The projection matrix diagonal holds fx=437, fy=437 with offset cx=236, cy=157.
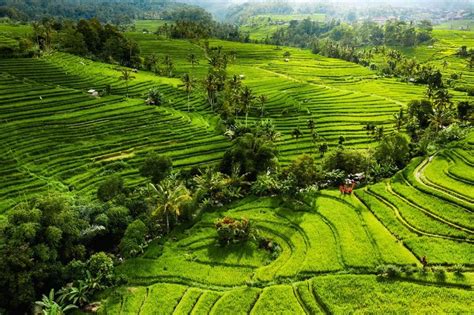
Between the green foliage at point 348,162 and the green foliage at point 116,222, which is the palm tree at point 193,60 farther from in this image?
the green foliage at point 116,222

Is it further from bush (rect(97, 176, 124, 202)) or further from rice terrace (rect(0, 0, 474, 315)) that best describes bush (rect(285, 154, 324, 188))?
Result: bush (rect(97, 176, 124, 202))

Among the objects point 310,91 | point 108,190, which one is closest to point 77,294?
point 108,190

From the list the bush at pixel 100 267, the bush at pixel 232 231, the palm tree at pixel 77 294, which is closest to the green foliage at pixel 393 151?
the bush at pixel 232 231

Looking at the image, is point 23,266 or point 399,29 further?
point 399,29

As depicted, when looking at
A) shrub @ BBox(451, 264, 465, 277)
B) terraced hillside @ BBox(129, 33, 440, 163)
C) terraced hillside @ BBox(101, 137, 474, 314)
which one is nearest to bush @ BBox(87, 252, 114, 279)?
terraced hillside @ BBox(101, 137, 474, 314)

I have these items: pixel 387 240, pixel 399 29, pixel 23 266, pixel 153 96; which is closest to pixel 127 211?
pixel 23 266

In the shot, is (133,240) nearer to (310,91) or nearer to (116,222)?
(116,222)

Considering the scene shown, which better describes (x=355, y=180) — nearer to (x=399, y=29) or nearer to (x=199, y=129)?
(x=199, y=129)
